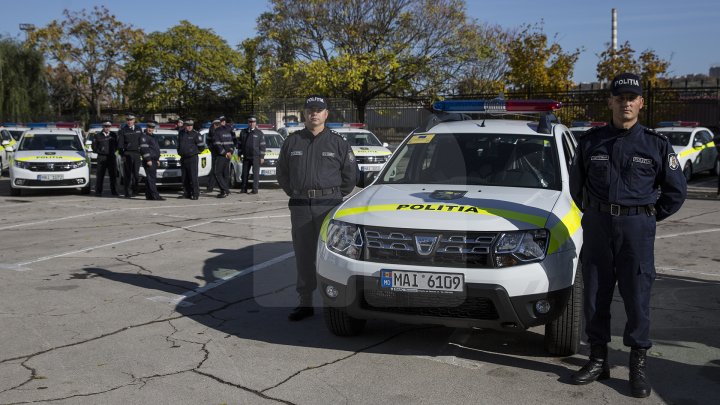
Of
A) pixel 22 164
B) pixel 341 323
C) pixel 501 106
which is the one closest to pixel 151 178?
pixel 22 164

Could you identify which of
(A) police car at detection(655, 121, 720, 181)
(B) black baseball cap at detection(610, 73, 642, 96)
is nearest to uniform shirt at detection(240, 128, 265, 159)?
(A) police car at detection(655, 121, 720, 181)

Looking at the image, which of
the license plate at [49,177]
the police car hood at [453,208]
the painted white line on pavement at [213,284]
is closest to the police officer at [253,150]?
the license plate at [49,177]

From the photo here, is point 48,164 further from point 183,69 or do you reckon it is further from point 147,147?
point 183,69

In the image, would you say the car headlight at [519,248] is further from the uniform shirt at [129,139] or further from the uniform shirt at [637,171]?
the uniform shirt at [129,139]

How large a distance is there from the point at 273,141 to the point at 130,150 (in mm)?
4606

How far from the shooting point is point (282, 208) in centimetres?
1464

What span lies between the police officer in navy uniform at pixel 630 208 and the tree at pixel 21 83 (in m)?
45.2

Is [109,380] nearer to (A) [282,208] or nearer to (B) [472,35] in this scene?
(A) [282,208]

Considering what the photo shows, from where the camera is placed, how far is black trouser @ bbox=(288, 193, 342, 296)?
6.11 m

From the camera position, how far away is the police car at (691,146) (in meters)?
19.8

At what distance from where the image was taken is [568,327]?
498 cm

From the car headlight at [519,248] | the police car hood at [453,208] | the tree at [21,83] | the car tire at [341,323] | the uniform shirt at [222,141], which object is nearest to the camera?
the car headlight at [519,248]

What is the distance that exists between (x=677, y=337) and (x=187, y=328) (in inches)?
157

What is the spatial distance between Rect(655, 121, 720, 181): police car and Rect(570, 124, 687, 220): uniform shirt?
16.2 metres
